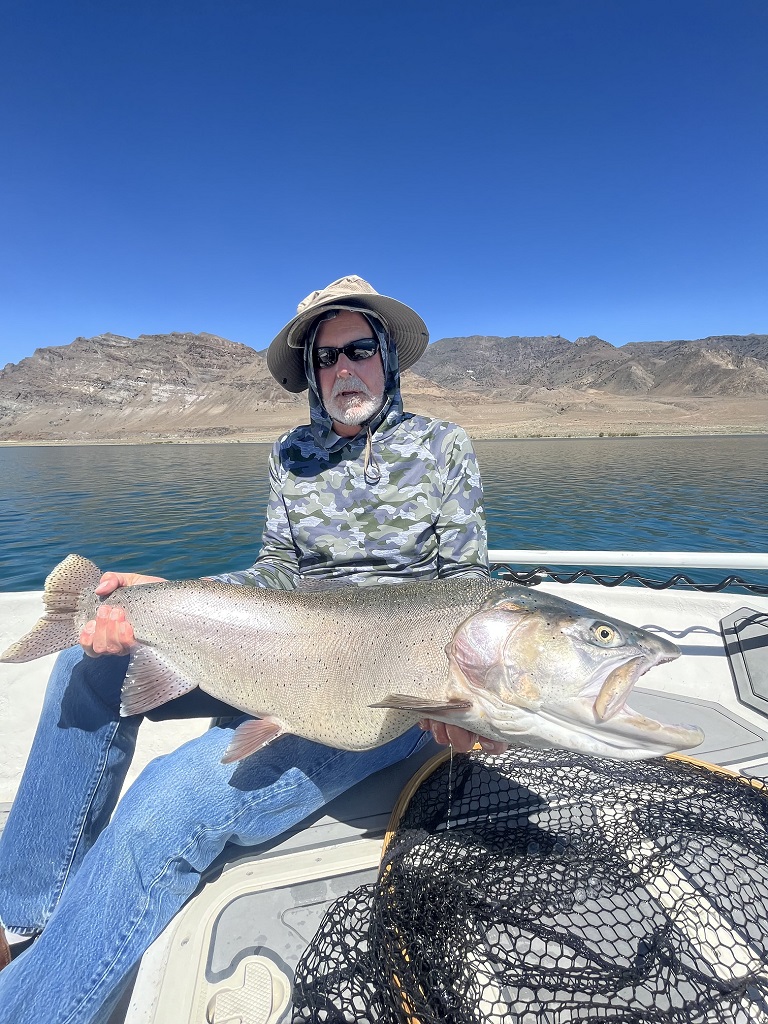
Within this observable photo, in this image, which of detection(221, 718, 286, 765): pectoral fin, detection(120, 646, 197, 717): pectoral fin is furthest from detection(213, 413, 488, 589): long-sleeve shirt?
detection(221, 718, 286, 765): pectoral fin

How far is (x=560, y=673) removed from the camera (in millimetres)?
1953

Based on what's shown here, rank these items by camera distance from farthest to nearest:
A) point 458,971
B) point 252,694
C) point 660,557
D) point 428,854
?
point 660,557
point 252,694
point 428,854
point 458,971

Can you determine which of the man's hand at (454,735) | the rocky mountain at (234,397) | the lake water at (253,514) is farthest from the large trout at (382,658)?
the rocky mountain at (234,397)

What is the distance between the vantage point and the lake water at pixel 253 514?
13.2m

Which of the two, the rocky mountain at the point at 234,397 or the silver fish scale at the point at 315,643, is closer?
the silver fish scale at the point at 315,643

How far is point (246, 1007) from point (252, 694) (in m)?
1.08

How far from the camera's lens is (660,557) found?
4.30 m

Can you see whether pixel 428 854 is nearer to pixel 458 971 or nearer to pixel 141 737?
pixel 458 971

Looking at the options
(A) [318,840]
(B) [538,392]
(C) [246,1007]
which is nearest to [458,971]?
(C) [246,1007]

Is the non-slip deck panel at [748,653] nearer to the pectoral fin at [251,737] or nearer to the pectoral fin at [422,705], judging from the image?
the pectoral fin at [422,705]

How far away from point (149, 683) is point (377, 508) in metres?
1.42

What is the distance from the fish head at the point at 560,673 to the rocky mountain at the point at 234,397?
3312 inches

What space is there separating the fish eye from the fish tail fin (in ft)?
7.85

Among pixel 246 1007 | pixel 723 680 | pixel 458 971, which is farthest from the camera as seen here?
pixel 723 680
